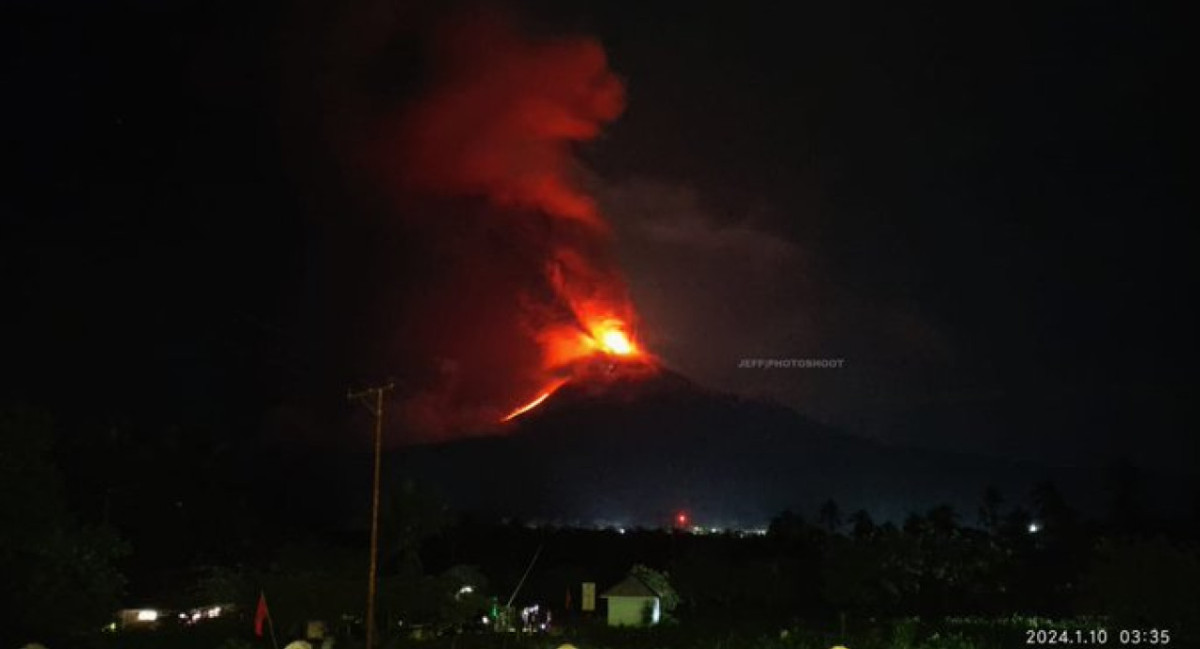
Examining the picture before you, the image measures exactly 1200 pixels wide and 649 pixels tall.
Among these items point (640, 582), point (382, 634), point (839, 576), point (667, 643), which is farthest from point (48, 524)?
point (839, 576)

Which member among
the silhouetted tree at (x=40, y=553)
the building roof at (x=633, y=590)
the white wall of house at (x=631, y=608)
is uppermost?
the silhouetted tree at (x=40, y=553)

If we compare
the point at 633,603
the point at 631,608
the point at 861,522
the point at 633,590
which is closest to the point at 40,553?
the point at 631,608

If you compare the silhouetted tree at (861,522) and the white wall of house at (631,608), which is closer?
the white wall of house at (631,608)

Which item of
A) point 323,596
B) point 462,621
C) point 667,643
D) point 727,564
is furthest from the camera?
point 727,564

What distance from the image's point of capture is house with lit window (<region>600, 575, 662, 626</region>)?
113 feet

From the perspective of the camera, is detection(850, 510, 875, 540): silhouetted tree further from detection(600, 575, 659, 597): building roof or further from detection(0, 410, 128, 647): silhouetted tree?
detection(0, 410, 128, 647): silhouetted tree

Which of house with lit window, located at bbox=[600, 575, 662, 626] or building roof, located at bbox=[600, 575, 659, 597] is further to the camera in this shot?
building roof, located at bbox=[600, 575, 659, 597]

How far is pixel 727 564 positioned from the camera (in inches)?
1917

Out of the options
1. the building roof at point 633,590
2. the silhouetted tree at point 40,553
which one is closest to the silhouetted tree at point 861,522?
the building roof at point 633,590

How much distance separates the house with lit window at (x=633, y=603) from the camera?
113ft

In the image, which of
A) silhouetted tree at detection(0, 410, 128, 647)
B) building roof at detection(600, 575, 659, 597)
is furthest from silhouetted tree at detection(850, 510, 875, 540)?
silhouetted tree at detection(0, 410, 128, 647)

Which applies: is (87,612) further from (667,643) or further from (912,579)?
(912,579)

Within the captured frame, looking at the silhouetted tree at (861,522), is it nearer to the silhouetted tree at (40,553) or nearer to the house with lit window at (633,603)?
the house with lit window at (633,603)

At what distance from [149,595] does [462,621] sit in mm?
15856
